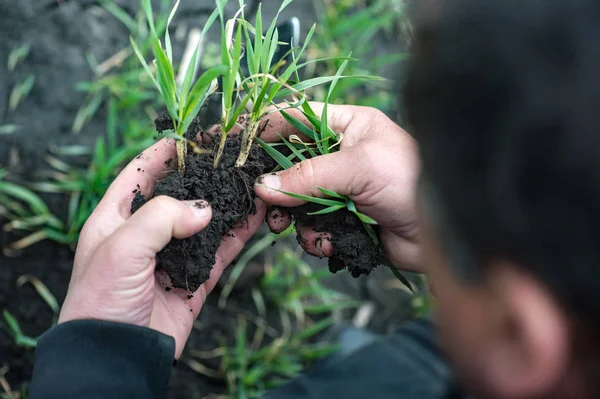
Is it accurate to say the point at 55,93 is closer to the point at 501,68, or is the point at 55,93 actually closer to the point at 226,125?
the point at 226,125

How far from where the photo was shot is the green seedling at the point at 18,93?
195cm

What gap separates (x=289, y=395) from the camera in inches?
71.9

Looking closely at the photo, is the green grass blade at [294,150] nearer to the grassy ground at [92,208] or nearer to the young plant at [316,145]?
the young plant at [316,145]

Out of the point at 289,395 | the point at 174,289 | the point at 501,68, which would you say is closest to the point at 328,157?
the point at 174,289

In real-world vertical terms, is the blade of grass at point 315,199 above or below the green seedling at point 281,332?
above

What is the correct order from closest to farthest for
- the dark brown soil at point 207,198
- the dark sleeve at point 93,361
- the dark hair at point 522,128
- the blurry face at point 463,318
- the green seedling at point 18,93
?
the dark hair at point 522,128
the blurry face at point 463,318
the dark sleeve at point 93,361
the dark brown soil at point 207,198
the green seedling at point 18,93

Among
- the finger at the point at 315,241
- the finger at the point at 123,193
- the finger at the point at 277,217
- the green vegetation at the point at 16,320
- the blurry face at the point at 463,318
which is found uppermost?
the blurry face at the point at 463,318

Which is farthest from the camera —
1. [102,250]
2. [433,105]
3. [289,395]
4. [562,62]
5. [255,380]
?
[255,380]

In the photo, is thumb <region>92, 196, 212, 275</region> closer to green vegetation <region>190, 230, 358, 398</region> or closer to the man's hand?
the man's hand

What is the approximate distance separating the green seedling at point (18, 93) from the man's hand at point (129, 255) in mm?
866

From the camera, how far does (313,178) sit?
1.28 meters

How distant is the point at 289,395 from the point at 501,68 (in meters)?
1.52

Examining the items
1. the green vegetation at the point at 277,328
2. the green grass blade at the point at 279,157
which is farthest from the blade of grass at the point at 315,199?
the green vegetation at the point at 277,328

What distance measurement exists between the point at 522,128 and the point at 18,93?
1893 millimetres
